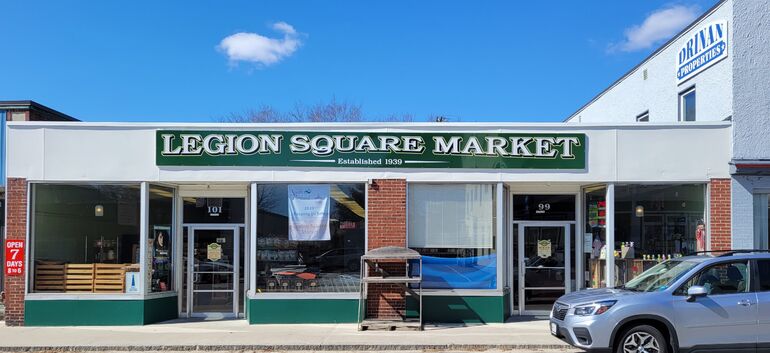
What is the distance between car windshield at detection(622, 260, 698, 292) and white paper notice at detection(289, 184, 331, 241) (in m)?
5.87

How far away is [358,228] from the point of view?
13016mm

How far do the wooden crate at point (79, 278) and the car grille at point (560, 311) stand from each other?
8785 mm

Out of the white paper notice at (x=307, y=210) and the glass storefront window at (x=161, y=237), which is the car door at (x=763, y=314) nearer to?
the white paper notice at (x=307, y=210)

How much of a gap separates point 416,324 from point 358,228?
2175 millimetres

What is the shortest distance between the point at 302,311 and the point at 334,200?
2.20m

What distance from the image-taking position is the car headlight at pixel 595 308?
8695 mm

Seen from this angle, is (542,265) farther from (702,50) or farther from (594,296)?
(702,50)

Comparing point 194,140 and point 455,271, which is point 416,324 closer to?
point 455,271

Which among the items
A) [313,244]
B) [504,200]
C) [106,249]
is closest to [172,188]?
[106,249]

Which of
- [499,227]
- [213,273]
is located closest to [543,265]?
[499,227]

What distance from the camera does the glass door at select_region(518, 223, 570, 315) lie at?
1394 cm

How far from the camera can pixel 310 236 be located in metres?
13.0

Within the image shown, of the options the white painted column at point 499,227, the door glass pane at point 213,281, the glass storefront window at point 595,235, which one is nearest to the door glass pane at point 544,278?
the glass storefront window at point 595,235

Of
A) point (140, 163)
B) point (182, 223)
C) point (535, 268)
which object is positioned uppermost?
point (140, 163)
